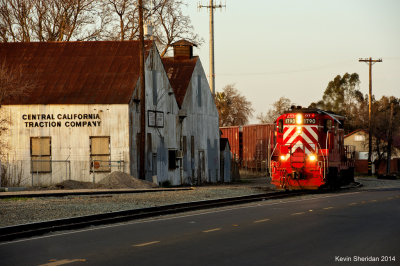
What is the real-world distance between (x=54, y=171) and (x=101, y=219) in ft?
61.4

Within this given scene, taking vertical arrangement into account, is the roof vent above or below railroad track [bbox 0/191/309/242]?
above

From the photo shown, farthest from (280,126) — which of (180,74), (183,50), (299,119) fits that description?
(183,50)

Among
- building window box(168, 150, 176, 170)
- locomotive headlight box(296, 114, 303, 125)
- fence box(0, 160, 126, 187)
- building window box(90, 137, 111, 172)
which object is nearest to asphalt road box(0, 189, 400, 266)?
locomotive headlight box(296, 114, 303, 125)

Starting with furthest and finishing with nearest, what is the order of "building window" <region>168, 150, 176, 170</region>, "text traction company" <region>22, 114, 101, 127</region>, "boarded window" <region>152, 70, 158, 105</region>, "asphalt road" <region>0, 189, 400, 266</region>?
"building window" <region>168, 150, 176, 170</region> → "boarded window" <region>152, 70, 158, 105</region> → "text traction company" <region>22, 114, 101, 127</region> → "asphalt road" <region>0, 189, 400, 266</region>

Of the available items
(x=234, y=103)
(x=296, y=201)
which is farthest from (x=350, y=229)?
(x=234, y=103)

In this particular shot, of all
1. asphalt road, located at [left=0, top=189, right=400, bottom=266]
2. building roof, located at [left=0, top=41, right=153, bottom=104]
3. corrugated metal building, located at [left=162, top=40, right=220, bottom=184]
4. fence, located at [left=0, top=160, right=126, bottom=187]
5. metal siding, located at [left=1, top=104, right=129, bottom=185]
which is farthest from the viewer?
corrugated metal building, located at [left=162, top=40, right=220, bottom=184]

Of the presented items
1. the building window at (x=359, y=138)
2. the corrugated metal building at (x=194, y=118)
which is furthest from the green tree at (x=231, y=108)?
the corrugated metal building at (x=194, y=118)

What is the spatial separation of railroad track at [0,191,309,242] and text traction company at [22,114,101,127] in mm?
Result: 13618

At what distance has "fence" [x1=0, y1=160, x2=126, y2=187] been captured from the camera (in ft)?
115

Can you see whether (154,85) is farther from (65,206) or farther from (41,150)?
(65,206)

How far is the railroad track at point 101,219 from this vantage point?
14445 millimetres

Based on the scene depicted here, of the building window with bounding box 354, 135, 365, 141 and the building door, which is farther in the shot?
the building window with bounding box 354, 135, 365, 141

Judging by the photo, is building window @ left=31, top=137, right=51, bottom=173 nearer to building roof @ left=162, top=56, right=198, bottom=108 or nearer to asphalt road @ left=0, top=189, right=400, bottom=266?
building roof @ left=162, top=56, right=198, bottom=108

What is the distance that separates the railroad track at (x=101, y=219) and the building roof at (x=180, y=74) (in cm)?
1980
